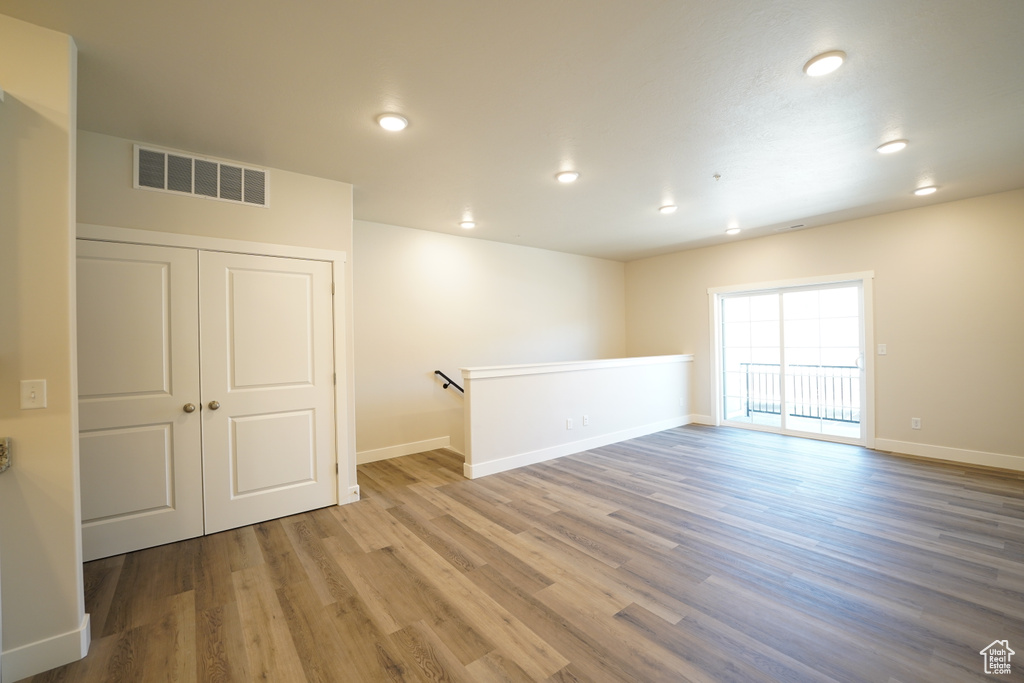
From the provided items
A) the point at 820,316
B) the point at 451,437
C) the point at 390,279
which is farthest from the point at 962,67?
the point at 451,437

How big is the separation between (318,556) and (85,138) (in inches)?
120

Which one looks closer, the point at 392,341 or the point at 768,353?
the point at 392,341

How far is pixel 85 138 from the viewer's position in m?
2.63

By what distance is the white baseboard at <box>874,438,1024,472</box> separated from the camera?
4121 millimetres

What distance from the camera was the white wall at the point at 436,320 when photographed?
4855mm

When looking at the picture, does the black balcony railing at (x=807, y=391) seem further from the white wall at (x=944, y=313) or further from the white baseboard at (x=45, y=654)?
the white baseboard at (x=45, y=654)

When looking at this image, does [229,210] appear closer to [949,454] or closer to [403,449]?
[403,449]

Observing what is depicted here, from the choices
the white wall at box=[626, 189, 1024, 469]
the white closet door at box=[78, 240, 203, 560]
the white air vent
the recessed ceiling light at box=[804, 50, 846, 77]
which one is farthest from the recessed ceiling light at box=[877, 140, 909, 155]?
the white closet door at box=[78, 240, 203, 560]

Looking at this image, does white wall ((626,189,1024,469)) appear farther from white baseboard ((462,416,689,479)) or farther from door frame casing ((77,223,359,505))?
door frame casing ((77,223,359,505))

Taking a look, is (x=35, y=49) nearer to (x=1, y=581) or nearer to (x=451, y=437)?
(x=1, y=581)

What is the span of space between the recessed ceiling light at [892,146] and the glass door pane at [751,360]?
2984 mm

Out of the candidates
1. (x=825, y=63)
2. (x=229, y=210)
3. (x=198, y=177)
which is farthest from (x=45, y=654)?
(x=825, y=63)

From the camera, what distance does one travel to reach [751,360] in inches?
245

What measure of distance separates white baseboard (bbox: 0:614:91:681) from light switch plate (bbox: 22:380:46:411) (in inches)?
39.0
